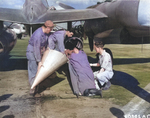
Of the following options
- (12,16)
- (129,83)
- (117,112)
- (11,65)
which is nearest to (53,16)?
(12,16)

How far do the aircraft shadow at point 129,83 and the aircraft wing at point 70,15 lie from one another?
7.96 feet

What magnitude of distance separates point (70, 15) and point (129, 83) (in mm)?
3857

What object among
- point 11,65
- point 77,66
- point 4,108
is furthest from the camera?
point 11,65

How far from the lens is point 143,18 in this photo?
15.8 ft

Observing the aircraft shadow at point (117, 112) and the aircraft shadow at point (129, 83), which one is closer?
the aircraft shadow at point (117, 112)

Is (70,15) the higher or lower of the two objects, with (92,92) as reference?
higher

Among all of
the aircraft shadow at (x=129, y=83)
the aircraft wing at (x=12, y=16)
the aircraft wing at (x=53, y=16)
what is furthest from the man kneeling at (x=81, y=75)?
the aircraft wing at (x=12, y=16)

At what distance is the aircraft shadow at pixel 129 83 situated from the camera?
15.4 ft

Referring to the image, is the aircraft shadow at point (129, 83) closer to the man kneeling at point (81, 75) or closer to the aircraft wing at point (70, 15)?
the man kneeling at point (81, 75)

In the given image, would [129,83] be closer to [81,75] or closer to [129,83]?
[129,83]

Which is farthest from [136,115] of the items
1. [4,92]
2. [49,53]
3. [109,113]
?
[4,92]

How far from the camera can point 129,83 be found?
5.75m

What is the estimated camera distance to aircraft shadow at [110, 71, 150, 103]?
4.70 m

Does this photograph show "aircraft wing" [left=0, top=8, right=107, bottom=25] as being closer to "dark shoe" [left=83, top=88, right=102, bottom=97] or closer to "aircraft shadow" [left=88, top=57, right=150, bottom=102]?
"aircraft shadow" [left=88, top=57, right=150, bottom=102]
